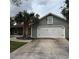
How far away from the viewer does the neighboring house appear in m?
2.25

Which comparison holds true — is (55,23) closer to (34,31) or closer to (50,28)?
(50,28)

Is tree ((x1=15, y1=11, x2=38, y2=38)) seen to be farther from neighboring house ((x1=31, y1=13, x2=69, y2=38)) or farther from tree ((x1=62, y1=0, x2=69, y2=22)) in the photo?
tree ((x1=62, y1=0, x2=69, y2=22))

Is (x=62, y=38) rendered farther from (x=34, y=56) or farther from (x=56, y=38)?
(x=34, y=56)

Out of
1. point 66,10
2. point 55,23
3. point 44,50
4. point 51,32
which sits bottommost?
point 44,50

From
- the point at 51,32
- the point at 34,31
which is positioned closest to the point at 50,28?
the point at 51,32

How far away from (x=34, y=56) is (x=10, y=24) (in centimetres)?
62

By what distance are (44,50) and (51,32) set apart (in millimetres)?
318

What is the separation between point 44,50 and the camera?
2209 mm

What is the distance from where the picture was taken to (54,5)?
2.28 meters

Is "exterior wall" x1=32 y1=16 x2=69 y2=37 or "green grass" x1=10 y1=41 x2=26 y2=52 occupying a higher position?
"exterior wall" x1=32 y1=16 x2=69 y2=37

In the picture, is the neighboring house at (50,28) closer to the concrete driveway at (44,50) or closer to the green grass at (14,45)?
the concrete driveway at (44,50)

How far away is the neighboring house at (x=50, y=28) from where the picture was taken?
2248 mm

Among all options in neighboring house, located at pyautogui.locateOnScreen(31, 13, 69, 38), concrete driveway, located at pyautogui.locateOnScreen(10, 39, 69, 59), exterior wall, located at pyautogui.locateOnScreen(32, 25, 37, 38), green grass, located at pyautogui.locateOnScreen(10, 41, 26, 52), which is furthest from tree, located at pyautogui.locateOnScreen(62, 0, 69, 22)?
green grass, located at pyautogui.locateOnScreen(10, 41, 26, 52)
